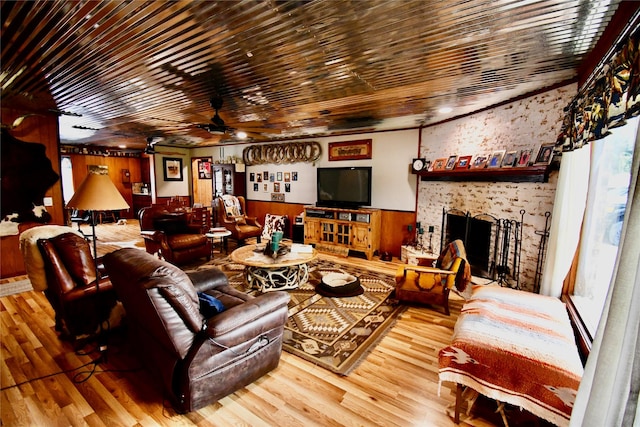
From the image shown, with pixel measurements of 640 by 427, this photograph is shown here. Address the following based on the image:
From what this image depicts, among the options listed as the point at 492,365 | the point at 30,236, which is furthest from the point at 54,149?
the point at 492,365

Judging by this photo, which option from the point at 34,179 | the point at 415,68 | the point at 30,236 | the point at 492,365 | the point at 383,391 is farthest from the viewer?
the point at 34,179

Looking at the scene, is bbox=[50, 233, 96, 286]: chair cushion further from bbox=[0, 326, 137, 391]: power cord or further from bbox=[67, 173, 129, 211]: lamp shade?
bbox=[0, 326, 137, 391]: power cord

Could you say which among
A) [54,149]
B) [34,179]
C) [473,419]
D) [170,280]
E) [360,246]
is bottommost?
[473,419]

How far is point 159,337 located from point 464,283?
3.04 m

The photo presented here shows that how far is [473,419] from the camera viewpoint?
6.19 ft

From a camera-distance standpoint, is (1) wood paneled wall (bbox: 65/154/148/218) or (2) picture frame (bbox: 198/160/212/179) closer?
(1) wood paneled wall (bbox: 65/154/148/218)

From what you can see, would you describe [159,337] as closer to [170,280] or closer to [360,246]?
[170,280]

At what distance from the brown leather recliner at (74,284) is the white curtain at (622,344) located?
3277 mm

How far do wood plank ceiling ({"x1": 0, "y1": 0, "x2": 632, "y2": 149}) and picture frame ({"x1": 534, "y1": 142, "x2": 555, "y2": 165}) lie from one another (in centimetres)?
65

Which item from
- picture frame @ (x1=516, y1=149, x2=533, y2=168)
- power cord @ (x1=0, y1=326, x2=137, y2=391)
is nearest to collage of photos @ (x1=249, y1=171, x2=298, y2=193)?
picture frame @ (x1=516, y1=149, x2=533, y2=168)

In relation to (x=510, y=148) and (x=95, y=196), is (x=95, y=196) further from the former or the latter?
(x=510, y=148)

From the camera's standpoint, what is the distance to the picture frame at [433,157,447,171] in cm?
454

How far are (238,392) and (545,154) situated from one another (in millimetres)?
3755

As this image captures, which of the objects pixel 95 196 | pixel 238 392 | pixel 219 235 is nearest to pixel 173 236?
pixel 219 235
